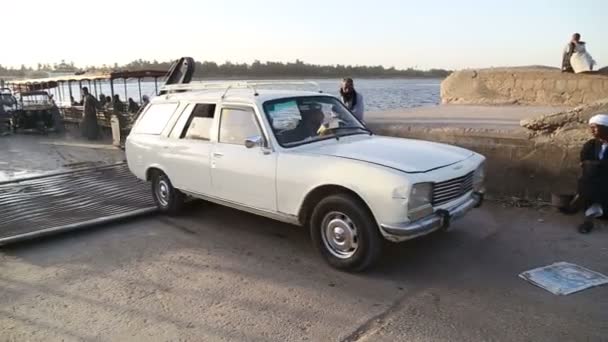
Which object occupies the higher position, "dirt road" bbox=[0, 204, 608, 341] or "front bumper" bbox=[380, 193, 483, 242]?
"front bumper" bbox=[380, 193, 483, 242]

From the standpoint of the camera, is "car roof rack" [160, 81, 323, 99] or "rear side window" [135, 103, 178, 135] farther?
"rear side window" [135, 103, 178, 135]

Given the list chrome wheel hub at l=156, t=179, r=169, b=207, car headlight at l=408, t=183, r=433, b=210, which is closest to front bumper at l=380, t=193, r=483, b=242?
car headlight at l=408, t=183, r=433, b=210

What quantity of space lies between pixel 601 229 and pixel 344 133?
3164 millimetres

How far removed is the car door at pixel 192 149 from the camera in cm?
567

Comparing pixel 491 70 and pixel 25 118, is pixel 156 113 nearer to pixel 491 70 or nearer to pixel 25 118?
pixel 491 70

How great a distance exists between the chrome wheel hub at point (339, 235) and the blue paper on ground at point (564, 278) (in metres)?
1.56

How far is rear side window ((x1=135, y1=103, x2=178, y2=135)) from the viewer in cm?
641

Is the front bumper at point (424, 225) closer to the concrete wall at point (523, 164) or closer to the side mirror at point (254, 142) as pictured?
the side mirror at point (254, 142)

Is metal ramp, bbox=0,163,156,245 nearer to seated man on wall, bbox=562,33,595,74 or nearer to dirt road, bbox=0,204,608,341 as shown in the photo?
dirt road, bbox=0,204,608,341

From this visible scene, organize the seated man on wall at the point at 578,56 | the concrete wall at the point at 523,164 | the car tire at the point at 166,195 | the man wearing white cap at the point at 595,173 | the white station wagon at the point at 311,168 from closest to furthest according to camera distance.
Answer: the white station wagon at the point at 311,168 < the man wearing white cap at the point at 595,173 < the concrete wall at the point at 523,164 < the car tire at the point at 166,195 < the seated man on wall at the point at 578,56

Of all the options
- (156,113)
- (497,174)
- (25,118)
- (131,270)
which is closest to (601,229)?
(497,174)

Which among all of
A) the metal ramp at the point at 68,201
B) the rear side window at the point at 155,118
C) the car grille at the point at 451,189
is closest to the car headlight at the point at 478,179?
the car grille at the point at 451,189

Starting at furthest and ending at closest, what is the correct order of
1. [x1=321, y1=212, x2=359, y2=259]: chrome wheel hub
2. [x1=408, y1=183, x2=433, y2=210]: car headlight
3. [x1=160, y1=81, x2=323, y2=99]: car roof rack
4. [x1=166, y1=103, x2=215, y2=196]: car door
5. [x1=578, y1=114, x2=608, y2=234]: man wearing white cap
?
[x1=160, y1=81, x2=323, y2=99]: car roof rack, [x1=166, y1=103, x2=215, y2=196]: car door, [x1=578, y1=114, x2=608, y2=234]: man wearing white cap, [x1=321, y1=212, x2=359, y2=259]: chrome wheel hub, [x1=408, y1=183, x2=433, y2=210]: car headlight

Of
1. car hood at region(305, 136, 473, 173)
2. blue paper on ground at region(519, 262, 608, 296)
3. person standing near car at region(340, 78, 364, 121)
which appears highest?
person standing near car at region(340, 78, 364, 121)
